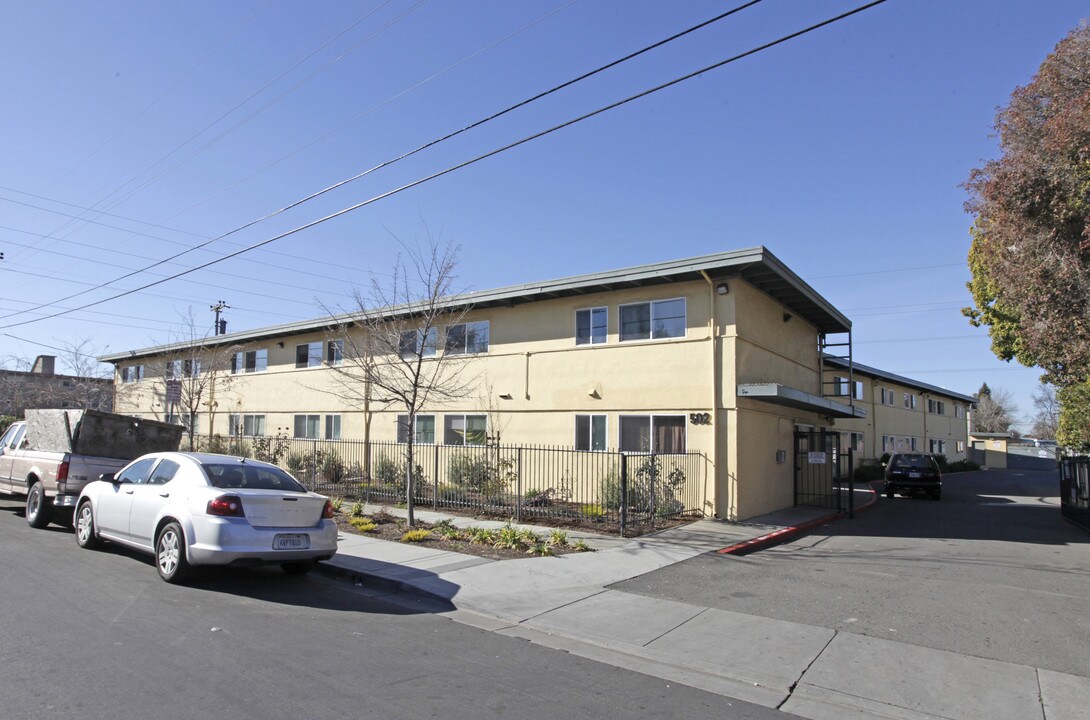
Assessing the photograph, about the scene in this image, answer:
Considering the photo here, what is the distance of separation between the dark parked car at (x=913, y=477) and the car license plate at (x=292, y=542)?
72.7 feet

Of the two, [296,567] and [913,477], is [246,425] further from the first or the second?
[913,477]

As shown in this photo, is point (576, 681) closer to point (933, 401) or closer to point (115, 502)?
point (115, 502)

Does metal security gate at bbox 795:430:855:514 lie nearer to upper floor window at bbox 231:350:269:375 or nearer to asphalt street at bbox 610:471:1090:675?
asphalt street at bbox 610:471:1090:675

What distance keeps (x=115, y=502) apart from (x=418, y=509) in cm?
707

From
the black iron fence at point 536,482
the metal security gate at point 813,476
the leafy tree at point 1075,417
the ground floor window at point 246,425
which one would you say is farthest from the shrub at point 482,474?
the leafy tree at point 1075,417

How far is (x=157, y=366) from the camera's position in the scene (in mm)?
30359

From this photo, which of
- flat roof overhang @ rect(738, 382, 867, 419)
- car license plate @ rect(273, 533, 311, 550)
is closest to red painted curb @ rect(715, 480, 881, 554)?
flat roof overhang @ rect(738, 382, 867, 419)

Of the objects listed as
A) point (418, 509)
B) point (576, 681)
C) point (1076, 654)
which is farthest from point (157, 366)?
point (1076, 654)

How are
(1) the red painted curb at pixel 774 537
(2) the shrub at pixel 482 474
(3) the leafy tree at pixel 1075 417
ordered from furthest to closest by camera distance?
(3) the leafy tree at pixel 1075 417 → (2) the shrub at pixel 482 474 → (1) the red painted curb at pixel 774 537

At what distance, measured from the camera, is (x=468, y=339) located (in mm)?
19344

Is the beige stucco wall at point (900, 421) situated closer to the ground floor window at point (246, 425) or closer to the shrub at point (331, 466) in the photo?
the shrub at point (331, 466)

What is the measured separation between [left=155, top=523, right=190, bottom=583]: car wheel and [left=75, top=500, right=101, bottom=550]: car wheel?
2362 mm

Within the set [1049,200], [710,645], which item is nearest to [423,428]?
[710,645]

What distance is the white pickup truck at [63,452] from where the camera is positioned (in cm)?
1150
